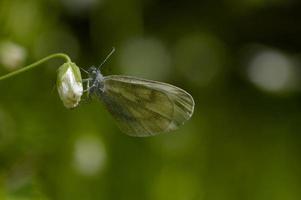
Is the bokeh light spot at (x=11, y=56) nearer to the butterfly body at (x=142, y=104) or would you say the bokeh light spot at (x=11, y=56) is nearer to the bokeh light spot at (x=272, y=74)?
the butterfly body at (x=142, y=104)

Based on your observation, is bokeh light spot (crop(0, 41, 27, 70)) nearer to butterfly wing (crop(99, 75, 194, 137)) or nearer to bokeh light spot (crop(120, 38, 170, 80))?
butterfly wing (crop(99, 75, 194, 137))

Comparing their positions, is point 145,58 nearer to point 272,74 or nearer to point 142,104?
point 272,74

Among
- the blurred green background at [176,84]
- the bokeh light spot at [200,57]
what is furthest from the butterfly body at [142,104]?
the bokeh light spot at [200,57]

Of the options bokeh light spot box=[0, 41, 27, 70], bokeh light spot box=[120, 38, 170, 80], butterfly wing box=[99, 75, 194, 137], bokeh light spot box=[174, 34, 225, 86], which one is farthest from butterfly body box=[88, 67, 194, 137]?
bokeh light spot box=[174, 34, 225, 86]

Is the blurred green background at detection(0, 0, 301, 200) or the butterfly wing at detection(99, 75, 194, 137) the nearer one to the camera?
the butterfly wing at detection(99, 75, 194, 137)

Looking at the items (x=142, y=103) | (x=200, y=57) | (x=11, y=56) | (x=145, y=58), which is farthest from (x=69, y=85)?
(x=200, y=57)

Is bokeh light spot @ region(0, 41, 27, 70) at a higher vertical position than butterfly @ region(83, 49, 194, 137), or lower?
higher

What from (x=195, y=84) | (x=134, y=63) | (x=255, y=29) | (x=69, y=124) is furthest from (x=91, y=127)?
(x=255, y=29)
